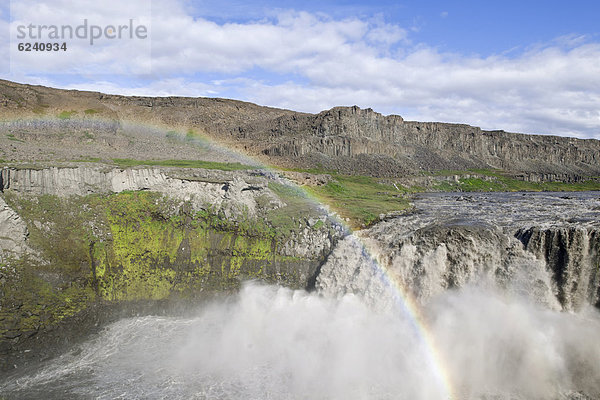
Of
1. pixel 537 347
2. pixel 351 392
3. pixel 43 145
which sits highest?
pixel 43 145

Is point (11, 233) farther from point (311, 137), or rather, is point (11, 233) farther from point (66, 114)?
point (311, 137)

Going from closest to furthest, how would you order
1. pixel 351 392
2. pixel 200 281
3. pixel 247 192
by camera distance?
pixel 351 392 < pixel 200 281 < pixel 247 192

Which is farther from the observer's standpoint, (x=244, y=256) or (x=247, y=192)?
(x=247, y=192)

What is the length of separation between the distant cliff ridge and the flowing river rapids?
61.6m

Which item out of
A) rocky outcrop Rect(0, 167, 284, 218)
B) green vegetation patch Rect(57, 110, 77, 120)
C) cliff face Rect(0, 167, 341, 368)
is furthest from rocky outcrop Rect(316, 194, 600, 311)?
green vegetation patch Rect(57, 110, 77, 120)

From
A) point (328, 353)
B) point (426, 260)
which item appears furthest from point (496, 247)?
point (328, 353)

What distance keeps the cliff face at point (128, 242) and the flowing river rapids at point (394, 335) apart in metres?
2.80

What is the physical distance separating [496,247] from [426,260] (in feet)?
14.0

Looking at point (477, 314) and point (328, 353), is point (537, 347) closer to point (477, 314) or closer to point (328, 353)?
point (477, 314)

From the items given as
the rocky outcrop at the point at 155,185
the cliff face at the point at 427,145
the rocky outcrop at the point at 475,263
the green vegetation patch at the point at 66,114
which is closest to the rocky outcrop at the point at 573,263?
the rocky outcrop at the point at 475,263

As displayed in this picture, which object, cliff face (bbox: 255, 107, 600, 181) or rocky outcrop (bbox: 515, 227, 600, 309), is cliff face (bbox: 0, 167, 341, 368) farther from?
cliff face (bbox: 255, 107, 600, 181)

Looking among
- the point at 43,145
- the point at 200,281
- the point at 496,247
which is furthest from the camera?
the point at 43,145

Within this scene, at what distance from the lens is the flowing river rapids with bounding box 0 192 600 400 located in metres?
18.5

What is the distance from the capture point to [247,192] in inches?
1400
